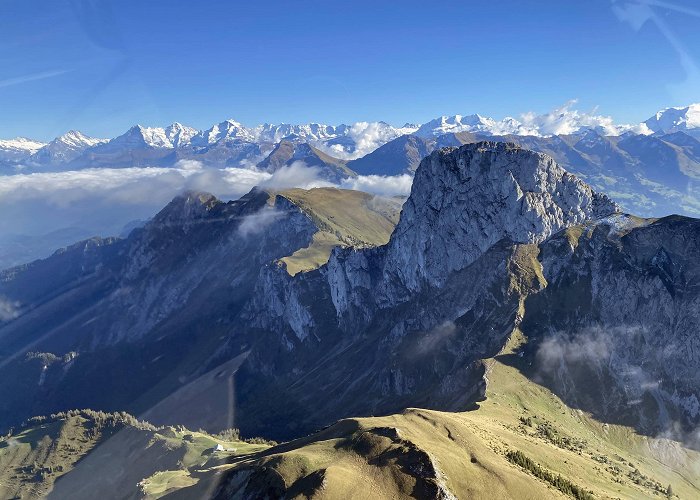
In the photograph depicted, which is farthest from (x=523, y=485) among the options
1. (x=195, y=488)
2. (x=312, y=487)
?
(x=195, y=488)

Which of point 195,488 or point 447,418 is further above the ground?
point 447,418

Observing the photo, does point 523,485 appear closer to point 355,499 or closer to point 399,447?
point 399,447

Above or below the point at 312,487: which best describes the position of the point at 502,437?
below

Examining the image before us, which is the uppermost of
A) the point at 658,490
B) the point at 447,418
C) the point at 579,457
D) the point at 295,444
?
the point at 447,418

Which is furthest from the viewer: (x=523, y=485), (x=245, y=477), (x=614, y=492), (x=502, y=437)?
(x=502, y=437)

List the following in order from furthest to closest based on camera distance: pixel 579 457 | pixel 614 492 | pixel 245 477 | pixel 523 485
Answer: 1. pixel 579 457
2. pixel 614 492
3. pixel 245 477
4. pixel 523 485

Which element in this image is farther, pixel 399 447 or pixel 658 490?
pixel 658 490

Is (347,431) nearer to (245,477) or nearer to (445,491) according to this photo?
(245,477)

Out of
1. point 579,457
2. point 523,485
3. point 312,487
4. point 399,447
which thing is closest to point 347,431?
point 399,447

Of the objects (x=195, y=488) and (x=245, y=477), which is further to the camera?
(x=195, y=488)
